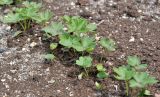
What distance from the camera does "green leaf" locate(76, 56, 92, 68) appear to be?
2.75m

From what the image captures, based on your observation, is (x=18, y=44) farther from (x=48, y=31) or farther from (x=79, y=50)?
(x=79, y=50)

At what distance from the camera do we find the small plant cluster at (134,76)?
2553 millimetres

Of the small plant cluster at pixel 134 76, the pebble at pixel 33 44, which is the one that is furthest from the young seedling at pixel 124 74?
the pebble at pixel 33 44

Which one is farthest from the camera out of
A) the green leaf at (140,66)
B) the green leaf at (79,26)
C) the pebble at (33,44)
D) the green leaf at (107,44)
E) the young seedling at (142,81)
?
the pebble at (33,44)

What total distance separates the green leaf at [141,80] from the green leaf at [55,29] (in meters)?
0.69

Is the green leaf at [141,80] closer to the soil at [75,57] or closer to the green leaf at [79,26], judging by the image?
the soil at [75,57]

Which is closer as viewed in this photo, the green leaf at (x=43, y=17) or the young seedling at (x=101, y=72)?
the young seedling at (x=101, y=72)

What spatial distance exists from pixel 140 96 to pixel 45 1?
4.14ft

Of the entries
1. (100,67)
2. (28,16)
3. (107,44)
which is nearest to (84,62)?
(100,67)

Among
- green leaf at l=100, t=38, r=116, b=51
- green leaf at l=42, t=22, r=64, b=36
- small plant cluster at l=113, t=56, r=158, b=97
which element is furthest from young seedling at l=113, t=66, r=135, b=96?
green leaf at l=42, t=22, r=64, b=36

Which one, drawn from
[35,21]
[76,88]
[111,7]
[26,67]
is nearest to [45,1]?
[35,21]

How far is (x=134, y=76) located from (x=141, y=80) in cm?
5

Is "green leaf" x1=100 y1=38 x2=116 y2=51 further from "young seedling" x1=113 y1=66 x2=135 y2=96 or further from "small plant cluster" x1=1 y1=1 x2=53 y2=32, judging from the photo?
"small plant cluster" x1=1 y1=1 x2=53 y2=32

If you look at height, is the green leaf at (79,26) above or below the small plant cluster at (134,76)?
above
